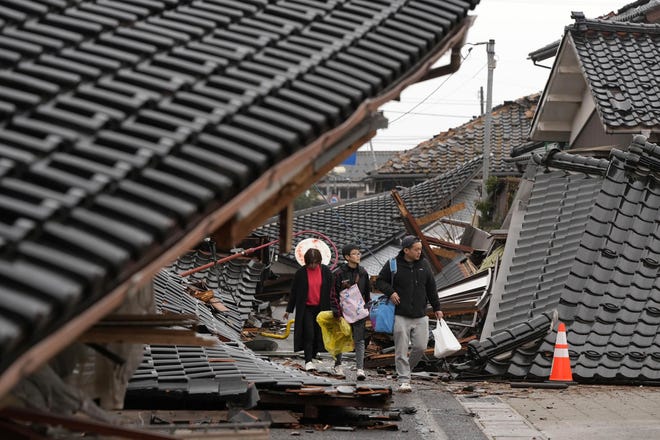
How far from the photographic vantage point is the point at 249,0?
5.93m

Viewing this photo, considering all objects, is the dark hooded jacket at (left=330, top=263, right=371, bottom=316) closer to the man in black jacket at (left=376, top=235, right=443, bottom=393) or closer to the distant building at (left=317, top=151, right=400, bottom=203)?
the man in black jacket at (left=376, top=235, right=443, bottom=393)

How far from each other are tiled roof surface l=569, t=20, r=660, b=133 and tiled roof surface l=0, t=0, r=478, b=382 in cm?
1253

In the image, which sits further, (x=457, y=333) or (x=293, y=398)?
(x=457, y=333)

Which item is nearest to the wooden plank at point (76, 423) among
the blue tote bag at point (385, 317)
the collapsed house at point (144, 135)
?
the collapsed house at point (144, 135)

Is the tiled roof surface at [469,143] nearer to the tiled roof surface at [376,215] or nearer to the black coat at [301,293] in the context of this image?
the tiled roof surface at [376,215]

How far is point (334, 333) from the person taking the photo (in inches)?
577

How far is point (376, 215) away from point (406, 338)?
20275mm

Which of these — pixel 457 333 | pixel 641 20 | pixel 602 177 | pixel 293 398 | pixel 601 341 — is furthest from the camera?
pixel 641 20

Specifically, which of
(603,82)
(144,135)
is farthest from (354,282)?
(144,135)

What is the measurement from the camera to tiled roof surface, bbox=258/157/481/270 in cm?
3152

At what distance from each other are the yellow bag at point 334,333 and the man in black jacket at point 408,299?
1081 mm

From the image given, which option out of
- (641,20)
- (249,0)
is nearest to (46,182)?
(249,0)

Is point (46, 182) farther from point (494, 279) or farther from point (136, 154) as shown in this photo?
point (494, 279)

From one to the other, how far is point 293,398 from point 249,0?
5.56m
